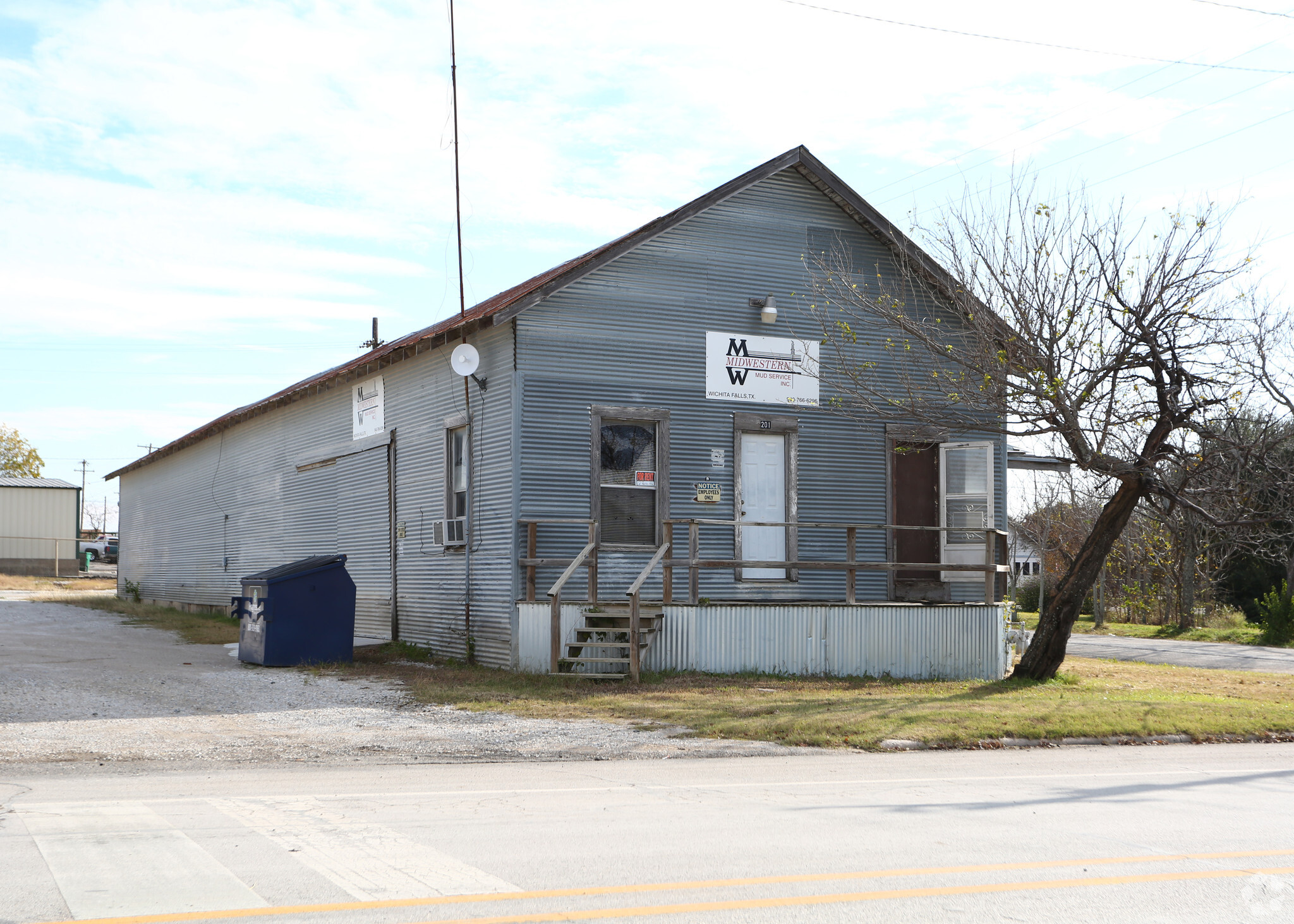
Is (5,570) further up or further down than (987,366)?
further down

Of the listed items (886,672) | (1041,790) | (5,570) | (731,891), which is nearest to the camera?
(731,891)

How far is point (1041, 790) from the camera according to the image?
8.95 meters

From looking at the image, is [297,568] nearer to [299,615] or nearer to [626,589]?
[299,615]

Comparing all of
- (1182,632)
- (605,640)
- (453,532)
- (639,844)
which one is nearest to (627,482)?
(605,640)

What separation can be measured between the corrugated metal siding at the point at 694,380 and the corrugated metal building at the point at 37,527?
135 ft

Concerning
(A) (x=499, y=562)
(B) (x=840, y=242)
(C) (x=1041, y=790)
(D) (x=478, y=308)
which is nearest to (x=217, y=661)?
(A) (x=499, y=562)

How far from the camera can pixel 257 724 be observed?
465 inches

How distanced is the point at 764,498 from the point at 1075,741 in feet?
22.1

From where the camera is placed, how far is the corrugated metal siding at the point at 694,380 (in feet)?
54.6

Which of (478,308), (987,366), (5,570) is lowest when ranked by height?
(5,570)

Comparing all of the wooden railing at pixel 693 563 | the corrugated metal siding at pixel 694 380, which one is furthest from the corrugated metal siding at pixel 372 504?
the corrugated metal siding at pixel 694 380

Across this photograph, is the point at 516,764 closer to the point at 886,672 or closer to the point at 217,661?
the point at 886,672

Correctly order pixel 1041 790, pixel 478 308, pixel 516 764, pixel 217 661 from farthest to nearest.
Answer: pixel 478 308, pixel 217 661, pixel 516 764, pixel 1041 790

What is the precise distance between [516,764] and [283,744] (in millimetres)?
2159
